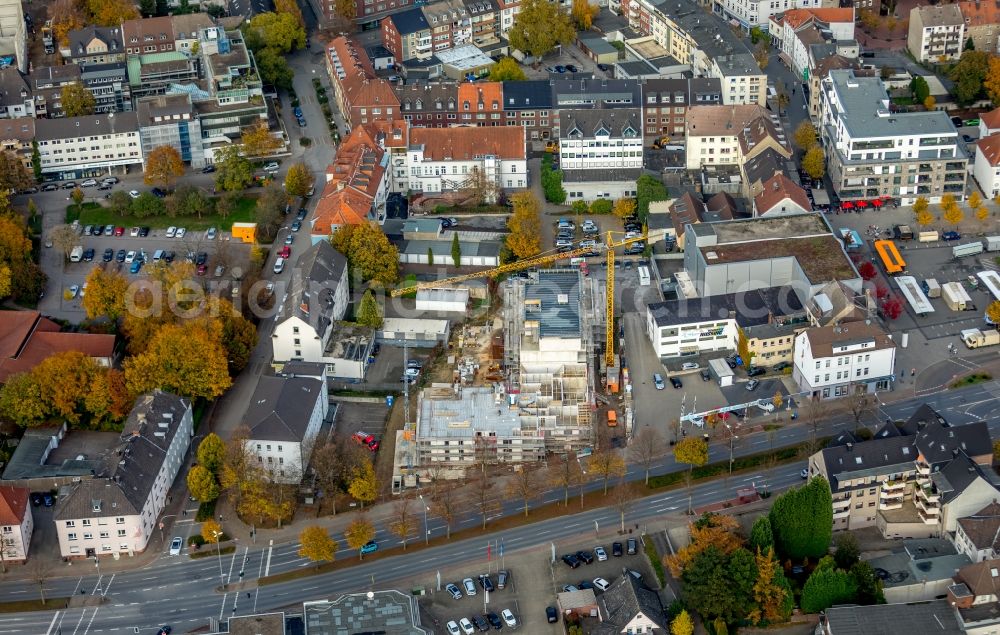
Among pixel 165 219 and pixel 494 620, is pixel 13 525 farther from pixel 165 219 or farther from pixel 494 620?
pixel 165 219

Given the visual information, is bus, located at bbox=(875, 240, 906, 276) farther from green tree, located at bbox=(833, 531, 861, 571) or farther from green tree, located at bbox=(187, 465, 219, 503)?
green tree, located at bbox=(187, 465, 219, 503)

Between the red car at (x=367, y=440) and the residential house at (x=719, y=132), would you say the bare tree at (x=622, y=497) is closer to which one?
the red car at (x=367, y=440)

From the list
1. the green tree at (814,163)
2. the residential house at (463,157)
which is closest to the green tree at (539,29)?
the residential house at (463,157)

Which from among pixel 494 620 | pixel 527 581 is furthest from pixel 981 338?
pixel 494 620

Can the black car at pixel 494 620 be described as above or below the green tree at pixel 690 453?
below

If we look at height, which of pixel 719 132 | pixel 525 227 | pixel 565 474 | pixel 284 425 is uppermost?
pixel 719 132
